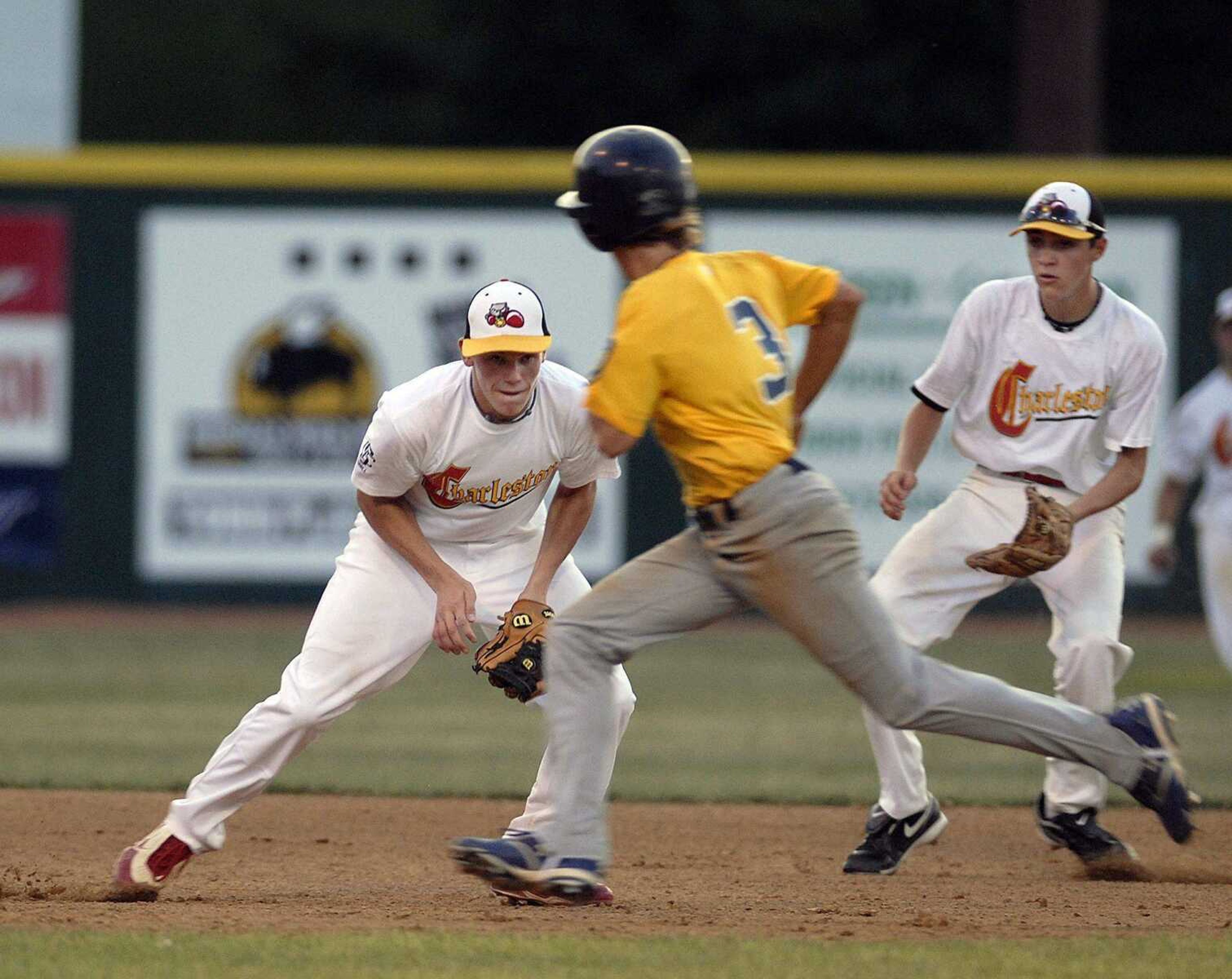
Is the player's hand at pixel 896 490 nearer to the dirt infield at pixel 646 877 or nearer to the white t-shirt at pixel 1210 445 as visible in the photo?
the dirt infield at pixel 646 877

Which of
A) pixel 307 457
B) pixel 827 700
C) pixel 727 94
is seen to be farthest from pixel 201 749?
pixel 727 94

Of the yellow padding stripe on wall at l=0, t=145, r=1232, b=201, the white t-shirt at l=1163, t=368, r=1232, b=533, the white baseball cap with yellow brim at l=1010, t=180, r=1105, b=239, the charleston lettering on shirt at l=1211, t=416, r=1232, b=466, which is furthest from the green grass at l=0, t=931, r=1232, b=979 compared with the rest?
the yellow padding stripe on wall at l=0, t=145, r=1232, b=201

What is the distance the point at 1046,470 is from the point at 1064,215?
852 millimetres

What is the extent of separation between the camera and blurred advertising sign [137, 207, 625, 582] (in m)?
15.3

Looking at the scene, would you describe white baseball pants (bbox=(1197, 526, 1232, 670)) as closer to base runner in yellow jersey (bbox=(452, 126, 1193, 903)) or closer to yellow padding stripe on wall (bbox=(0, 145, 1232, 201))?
base runner in yellow jersey (bbox=(452, 126, 1193, 903))

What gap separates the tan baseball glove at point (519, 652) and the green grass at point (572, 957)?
88cm

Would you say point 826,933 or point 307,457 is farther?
point 307,457

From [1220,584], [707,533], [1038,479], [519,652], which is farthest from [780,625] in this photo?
[1220,584]

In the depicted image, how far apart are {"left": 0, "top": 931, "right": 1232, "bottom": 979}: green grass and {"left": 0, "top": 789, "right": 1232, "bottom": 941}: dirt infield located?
158 millimetres

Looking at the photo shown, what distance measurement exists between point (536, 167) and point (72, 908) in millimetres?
10665

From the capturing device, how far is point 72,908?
18.6 feet

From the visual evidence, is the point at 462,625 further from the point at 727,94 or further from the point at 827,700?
the point at 727,94

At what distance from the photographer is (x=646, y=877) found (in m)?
6.52

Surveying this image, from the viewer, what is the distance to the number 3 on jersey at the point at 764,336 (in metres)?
5.31
